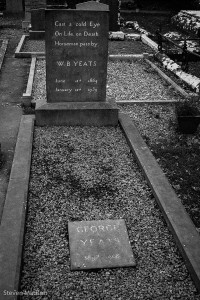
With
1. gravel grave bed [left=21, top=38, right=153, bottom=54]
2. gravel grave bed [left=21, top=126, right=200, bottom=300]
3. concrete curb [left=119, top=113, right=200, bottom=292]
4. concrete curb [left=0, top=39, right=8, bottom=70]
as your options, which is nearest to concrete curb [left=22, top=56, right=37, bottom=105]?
concrete curb [left=0, top=39, right=8, bottom=70]

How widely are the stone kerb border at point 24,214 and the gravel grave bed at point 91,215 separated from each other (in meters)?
0.13

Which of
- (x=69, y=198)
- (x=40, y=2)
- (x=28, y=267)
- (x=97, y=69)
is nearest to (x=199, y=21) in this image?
(x=40, y=2)

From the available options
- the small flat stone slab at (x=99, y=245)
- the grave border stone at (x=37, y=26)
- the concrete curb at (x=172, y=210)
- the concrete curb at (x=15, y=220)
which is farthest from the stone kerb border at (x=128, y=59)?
the small flat stone slab at (x=99, y=245)

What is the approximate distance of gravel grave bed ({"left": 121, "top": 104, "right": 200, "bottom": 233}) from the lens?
5.07 m

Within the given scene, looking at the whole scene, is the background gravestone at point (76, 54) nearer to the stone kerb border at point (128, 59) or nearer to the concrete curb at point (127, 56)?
the stone kerb border at point (128, 59)

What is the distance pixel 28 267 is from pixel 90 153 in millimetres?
2631

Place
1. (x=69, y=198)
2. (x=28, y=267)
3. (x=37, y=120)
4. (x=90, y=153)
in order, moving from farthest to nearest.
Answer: (x=37, y=120)
(x=90, y=153)
(x=69, y=198)
(x=28, y=267)

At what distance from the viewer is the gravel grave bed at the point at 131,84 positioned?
8.70m

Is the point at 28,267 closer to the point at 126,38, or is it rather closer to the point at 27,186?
the point at 27,186

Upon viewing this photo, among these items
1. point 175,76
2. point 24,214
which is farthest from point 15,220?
point 175,76

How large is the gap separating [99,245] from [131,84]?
639cm

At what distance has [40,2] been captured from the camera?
21.7 metres

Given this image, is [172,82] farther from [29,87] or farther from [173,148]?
[29,87]

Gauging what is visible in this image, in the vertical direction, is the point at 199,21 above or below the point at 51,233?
above
